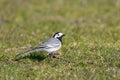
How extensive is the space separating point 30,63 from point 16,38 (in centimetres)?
356

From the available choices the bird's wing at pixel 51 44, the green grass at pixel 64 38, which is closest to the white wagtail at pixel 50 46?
the bird's wing at pixel 51 44

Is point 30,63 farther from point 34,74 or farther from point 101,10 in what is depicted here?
point 101,10

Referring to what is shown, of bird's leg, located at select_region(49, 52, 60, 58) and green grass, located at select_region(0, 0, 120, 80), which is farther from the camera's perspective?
bird's leg, located at select_region(49, 52, 60, 58)

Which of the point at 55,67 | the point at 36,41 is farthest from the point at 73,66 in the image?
the point at 36,41

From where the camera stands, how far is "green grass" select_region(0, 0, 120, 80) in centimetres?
1149

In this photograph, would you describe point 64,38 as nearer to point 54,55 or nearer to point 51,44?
point 54,55

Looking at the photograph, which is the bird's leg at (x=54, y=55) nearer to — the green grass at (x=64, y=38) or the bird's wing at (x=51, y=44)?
the green grass at (x=64, y=38)

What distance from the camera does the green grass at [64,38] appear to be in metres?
11.5

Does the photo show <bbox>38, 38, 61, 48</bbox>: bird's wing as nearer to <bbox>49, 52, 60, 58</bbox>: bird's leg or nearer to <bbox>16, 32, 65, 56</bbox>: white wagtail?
<bbox>16, 32, 65, 56</bbox>: white wagtail

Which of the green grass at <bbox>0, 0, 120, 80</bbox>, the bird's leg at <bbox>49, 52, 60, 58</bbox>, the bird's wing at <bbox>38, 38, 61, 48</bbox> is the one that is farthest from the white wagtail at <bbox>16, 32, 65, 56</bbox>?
the green grass at <bbox>0, 0, 120, 80</bbox>

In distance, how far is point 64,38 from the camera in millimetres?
15180

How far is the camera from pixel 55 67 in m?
12.1

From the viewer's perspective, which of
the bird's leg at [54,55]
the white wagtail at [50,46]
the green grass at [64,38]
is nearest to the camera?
the green grass at [64,38]

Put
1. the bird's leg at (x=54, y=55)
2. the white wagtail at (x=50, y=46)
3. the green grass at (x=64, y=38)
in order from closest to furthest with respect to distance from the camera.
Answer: the green grass at (x=64, y=38), the white wagtail at (x=50, y=46), the bird's leg at (x=54, y=55)
